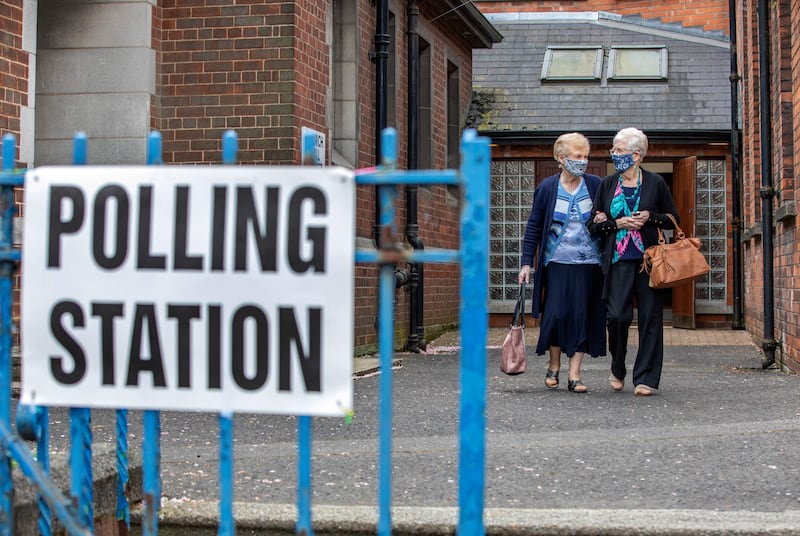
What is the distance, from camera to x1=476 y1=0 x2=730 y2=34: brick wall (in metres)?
24.3

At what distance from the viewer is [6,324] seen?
3051 mm

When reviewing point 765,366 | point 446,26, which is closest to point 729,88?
point 446,26

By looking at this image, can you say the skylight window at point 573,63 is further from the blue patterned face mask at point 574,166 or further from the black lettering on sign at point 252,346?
the black lettering on sign at point 252,346

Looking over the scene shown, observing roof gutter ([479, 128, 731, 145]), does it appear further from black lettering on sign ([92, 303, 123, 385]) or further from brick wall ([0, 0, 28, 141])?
black lettering on sign ([92, 303, 123, 385])

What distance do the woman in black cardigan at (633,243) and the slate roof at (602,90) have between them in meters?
11.8

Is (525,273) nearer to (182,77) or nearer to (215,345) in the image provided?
(182,77)

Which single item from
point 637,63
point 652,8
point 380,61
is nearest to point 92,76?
point 380,61

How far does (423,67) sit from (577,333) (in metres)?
8.65

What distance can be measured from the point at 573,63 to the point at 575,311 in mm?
14258

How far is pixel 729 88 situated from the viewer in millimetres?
21016

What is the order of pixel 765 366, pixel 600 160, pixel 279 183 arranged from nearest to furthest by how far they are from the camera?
1. pixel 279 183
2. pixel 765 366
3. pixel 600 160

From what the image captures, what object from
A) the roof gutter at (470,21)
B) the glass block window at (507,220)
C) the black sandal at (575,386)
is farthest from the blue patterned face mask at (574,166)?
the glass block window at (507,220)

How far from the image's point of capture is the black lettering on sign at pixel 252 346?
2.80 meters

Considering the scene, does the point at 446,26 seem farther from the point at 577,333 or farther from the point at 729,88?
the point at 577,333
